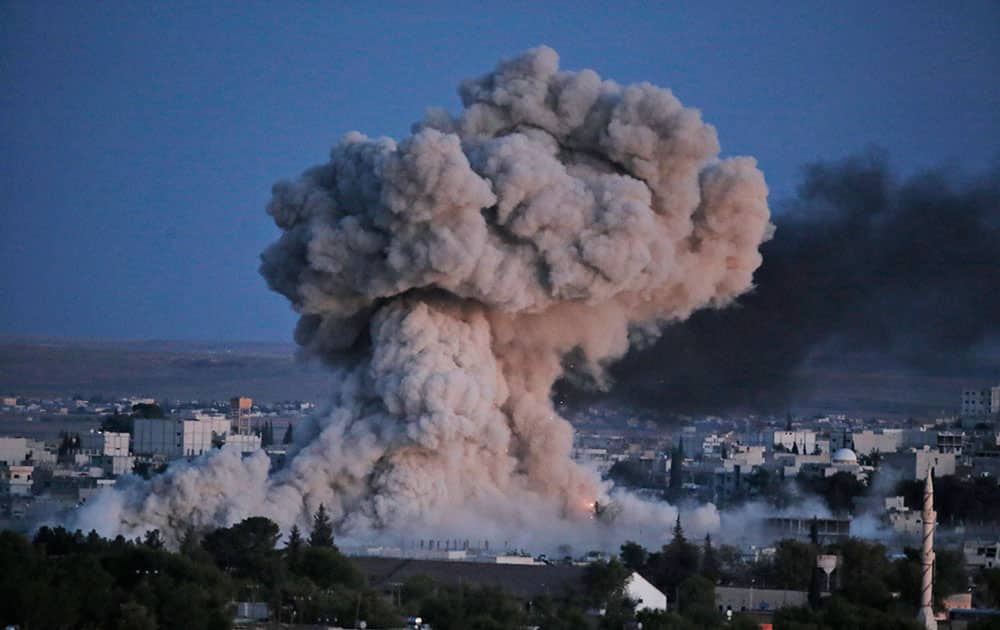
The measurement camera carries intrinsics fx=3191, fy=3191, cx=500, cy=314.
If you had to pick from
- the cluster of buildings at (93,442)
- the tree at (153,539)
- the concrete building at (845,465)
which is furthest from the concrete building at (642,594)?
the concrete building at (845,465)

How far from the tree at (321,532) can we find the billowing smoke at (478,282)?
932mm

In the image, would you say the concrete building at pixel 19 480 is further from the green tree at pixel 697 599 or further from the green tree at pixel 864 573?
the green tree at pixel 697 599

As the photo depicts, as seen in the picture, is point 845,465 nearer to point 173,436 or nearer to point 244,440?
point 244,440

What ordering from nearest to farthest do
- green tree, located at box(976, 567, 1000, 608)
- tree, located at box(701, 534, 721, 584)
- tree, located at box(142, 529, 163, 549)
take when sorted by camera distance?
tree, located at box(142, 529, 163, 549)
green tree, located at box(976, 567, 1000, 608)
tree, located at box(701, 534, 721, 584)

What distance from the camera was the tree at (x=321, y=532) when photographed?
5978 cm

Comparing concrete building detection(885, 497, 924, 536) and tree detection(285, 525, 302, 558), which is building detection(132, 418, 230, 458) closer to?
concrete building detection(885, 497, 924, 536)

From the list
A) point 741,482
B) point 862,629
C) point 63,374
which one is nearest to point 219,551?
point 862,629

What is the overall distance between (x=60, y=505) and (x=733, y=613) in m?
25.2

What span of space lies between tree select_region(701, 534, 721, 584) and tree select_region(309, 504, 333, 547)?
7234mm

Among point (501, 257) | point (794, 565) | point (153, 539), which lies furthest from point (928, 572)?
point (153, 539)

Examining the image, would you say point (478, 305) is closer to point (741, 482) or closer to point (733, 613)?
point (733, 613)

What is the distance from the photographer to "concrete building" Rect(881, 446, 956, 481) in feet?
312

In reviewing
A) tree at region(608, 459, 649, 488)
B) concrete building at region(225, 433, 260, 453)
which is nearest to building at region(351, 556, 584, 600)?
tree at region(608, 459, 649, 488)

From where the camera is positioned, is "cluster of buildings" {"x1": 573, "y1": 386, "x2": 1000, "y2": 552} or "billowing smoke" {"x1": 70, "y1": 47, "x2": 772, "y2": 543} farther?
"cluster of buildings" {"x1": 573, "y1": 386, "x2": 1000, "y2": 552}
